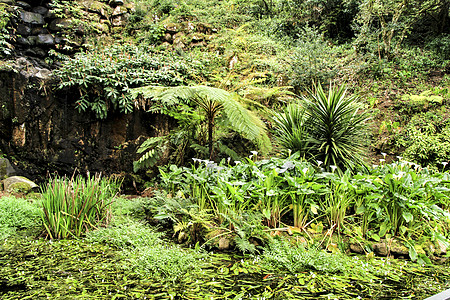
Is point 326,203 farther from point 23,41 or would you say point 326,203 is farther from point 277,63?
point 23,41

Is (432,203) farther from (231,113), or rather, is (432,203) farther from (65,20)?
(65,20)

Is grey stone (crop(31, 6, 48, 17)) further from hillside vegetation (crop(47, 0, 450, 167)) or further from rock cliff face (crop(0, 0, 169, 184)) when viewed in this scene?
rock cliff face (crop(0, 0, 169, 184))

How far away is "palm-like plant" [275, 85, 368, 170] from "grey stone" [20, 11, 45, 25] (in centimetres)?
724

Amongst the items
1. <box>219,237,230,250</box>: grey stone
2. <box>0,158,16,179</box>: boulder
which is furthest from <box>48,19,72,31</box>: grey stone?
<box>219,237,230,250</box>: grey stone

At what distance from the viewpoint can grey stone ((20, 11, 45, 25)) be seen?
7079mm

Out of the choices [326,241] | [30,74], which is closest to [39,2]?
[30,74]

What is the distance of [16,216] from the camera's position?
3840 millimetres

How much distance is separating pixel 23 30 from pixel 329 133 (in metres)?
7.86

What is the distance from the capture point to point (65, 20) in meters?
7.54

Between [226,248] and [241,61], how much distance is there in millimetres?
5730

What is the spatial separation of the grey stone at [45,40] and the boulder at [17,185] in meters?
3.71

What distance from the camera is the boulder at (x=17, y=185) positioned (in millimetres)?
5164

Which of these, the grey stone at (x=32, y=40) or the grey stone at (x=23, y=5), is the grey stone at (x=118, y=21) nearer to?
the grey stone at (x=23, y=5)

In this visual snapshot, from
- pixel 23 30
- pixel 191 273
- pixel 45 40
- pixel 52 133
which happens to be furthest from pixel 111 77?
pixel 191 273
